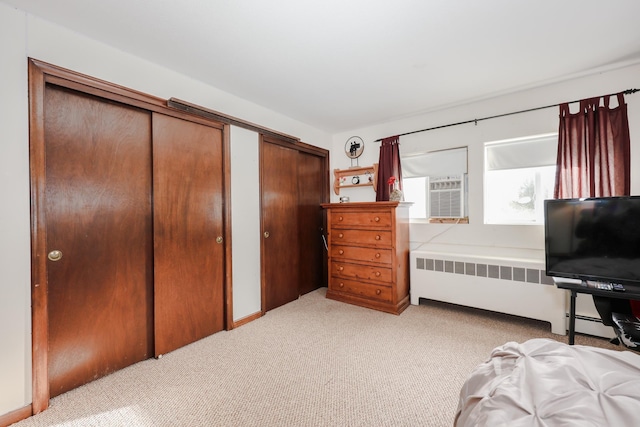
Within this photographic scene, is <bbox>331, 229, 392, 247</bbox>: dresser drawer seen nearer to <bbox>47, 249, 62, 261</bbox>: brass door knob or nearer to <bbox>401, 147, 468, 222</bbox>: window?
<bbox>401, 147, 468, 222</bbox>: window

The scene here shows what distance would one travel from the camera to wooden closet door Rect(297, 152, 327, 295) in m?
3.75

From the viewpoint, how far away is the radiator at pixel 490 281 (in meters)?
2.51

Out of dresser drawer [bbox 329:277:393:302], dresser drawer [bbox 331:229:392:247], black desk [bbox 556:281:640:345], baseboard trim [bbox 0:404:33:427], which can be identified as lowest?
baseboard trim [bbox 0:404:33:427]

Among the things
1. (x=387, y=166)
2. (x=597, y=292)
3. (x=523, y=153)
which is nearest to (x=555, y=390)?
(x=597, y=292)

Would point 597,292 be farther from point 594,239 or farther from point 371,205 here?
point 371,205

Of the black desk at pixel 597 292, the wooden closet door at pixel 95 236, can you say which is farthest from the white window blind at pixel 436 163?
the wooden closet door at pixel 95 236

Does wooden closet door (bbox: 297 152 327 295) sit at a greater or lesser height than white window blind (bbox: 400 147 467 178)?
lesser

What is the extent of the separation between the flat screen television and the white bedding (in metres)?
1.57

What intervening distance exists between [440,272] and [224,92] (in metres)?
3.12

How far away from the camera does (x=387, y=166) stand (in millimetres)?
3604

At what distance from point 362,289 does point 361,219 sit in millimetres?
881

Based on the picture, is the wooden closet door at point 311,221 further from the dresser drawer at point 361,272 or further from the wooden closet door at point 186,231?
the wooden closet door at point 186,231

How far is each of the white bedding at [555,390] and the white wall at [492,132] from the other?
2.15 meters

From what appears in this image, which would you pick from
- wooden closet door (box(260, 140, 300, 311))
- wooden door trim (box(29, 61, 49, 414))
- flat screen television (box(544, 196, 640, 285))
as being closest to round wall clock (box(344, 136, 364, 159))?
wooden closet door (box(260, 140, 300, 311))
